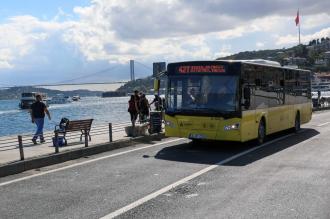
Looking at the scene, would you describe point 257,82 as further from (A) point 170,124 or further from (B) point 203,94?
(A) point 170,124

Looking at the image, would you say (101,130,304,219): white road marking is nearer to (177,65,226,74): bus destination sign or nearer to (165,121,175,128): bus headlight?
(165,121,175,128): bus headlight

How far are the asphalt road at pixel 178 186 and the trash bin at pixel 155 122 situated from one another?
13.1 feet

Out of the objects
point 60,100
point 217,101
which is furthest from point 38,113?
point 60,100

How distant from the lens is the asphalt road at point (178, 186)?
25.0ft

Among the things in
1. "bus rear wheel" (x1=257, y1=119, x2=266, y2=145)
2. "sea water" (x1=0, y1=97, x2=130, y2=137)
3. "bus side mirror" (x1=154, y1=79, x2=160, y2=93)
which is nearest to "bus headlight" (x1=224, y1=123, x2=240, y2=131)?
"bus rear wheel" (x1=257, y1=119, x2=266, y2=145)

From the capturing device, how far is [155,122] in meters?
19.1

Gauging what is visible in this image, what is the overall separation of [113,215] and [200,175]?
3570 mm

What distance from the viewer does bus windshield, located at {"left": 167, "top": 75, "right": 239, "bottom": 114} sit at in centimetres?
1478

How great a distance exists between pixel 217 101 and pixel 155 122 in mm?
4621

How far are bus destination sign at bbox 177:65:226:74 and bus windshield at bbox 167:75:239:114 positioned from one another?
5.9 inches

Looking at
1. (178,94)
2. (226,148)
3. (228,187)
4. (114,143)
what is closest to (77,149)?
(114,143)

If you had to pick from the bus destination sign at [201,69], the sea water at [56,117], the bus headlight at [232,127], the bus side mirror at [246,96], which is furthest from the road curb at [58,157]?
the sea water at [56,117]

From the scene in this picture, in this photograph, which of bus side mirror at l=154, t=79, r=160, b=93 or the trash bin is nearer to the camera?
bus side mirror at l=154, t=79, r=160, b=93

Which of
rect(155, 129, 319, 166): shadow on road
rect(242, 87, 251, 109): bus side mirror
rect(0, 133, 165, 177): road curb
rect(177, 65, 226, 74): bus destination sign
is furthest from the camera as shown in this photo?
rect(177, 65, 226, 74): bus destination sign
